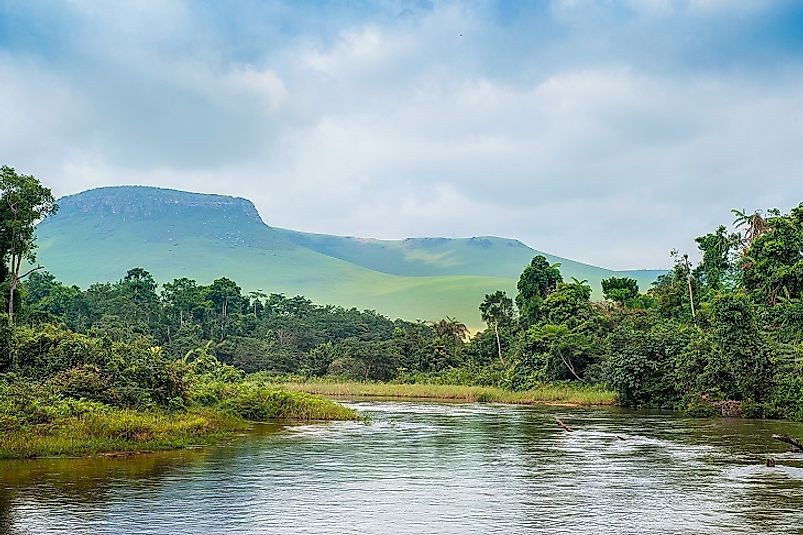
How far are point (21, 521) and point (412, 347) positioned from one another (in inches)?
2361

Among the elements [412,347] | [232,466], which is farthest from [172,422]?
[412,347]

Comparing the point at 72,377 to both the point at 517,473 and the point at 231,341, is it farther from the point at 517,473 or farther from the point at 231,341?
the point at 231,341

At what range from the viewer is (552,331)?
6006 cm

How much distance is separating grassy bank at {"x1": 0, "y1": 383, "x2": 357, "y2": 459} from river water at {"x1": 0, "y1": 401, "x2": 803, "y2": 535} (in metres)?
0.79

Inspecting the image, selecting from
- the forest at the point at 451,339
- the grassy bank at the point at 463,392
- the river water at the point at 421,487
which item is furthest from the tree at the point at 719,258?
the river water at the point at 421,487

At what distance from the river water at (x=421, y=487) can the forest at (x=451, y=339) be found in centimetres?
492

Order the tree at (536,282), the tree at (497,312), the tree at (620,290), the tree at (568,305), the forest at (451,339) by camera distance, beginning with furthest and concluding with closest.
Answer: the tree at (497,312) → the tree at (536,282) → the tree at (620,290) → the tree at (568,305) → the forest at (451,339)

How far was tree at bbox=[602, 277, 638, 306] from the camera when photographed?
76500mm

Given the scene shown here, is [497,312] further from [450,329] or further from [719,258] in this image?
[719,258]

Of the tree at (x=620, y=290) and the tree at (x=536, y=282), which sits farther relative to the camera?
the tree at (x=536, y=282)

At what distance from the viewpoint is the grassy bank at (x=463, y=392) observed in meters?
53.4

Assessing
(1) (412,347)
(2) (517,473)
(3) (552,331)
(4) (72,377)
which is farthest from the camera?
(1) (412,347)

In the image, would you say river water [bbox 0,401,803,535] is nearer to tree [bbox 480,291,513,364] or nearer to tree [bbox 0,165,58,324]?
tree [bbox 0,165,58,324]

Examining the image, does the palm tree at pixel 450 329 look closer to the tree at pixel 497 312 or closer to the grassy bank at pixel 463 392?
the tree at pixel 497 312
